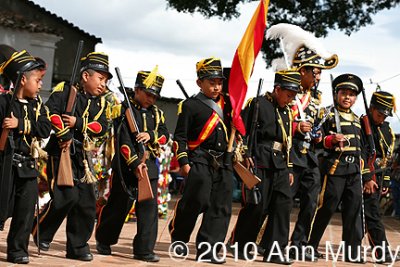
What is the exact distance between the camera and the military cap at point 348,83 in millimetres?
11617

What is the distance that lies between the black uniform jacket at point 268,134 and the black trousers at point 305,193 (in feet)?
1.52

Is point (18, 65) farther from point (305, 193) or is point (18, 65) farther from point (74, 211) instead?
point (305, 193)

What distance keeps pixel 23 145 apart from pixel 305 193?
3.67 meters

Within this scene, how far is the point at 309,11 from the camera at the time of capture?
1051 inches

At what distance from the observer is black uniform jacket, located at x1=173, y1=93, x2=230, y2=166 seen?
10.3 m

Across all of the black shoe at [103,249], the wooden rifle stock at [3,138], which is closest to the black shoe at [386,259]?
the black shoe at [103,249]

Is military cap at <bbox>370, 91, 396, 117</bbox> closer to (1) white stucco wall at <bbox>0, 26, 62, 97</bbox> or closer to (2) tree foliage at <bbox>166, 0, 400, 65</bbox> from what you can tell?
(2) tree foliage at <bbox>166, 0, 400, 65</bbox>

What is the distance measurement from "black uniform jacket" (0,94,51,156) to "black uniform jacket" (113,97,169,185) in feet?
3.77

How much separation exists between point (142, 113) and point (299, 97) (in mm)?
2173

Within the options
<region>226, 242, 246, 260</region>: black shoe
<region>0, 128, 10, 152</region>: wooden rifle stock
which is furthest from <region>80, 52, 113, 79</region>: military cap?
<region>226, 242, 246, 260</region>: black shoe

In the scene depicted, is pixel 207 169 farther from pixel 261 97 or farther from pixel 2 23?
pixel 2 23

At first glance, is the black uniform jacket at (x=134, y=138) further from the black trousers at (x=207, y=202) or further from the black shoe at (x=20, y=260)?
the black shoe at (x=20, y=260)

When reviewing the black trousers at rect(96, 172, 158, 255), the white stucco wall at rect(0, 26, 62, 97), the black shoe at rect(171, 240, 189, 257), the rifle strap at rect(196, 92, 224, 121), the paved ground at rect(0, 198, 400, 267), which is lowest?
the paved ground at rect(0, 198, 400, 267)

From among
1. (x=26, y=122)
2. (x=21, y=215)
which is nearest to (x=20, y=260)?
(x=21, y=215)
